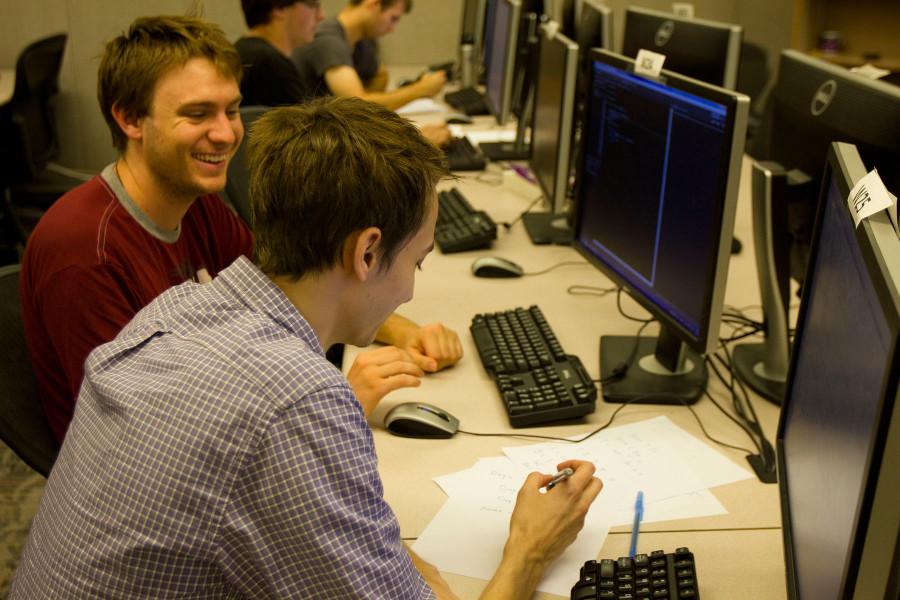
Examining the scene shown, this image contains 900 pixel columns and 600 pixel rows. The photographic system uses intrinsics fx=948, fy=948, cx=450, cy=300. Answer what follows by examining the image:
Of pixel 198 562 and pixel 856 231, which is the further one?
pixel 198 562

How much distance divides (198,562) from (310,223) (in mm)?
372

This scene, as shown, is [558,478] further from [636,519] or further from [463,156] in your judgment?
[463,156]

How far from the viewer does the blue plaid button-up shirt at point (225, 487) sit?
0.89 meters

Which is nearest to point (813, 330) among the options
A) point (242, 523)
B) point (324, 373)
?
point (324, 373)

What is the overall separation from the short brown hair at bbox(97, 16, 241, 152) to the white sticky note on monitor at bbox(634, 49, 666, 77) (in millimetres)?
795

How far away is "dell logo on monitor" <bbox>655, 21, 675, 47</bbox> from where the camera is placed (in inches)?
94.4

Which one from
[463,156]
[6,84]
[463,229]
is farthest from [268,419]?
[6,84]

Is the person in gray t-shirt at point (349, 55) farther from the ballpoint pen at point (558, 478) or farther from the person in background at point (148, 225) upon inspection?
the ballpoint pen at point (558, 478)

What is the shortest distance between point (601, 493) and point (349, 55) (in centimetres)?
294

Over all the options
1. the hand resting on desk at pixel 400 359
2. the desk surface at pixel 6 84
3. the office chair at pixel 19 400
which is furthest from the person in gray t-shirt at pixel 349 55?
the office chair at pixel 19 400

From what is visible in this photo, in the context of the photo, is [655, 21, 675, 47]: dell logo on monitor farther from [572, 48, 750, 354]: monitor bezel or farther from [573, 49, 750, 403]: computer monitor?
[572, 48, 750, 354]: monitor bezel

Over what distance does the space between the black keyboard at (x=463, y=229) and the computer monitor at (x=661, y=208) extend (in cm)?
48

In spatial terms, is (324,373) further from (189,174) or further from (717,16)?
(717,16)

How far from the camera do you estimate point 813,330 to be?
1035 mm
